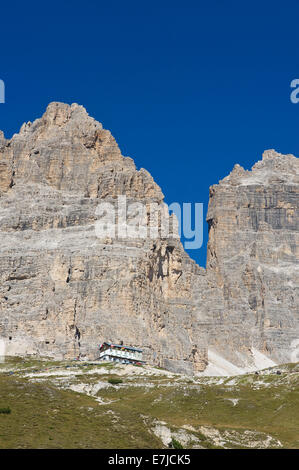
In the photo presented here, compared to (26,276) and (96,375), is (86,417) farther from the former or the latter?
(26,276)

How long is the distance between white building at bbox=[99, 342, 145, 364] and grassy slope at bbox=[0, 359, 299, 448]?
15.8 m

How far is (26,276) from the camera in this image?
199750 mm

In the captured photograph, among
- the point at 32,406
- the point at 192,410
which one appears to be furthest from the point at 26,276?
the point at 32,406

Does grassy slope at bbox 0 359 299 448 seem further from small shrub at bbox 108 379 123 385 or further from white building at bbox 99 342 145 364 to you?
white building at bbox 99 342 145 364

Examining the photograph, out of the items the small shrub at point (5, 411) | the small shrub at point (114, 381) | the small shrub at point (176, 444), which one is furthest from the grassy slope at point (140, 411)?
the small shrub at point (114, 381)

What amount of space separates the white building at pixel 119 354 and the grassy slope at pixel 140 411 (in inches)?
620

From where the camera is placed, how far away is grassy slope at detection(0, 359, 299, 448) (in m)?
73.6

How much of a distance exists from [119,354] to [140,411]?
72356 millimetres

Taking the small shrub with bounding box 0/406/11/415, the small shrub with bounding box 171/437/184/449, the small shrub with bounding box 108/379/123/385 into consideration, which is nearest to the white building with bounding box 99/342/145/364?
the small shrub with bounding box 108/379/123/385

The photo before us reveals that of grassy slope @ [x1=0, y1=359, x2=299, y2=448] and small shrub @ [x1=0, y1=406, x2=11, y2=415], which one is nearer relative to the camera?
grassy slope @ [x1=0, y1=359, x2=299, y2=448]

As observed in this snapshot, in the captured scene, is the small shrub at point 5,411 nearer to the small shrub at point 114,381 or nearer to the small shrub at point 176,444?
the small shrub at point 176,444

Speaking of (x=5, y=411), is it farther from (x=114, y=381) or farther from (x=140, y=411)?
(x=114, y=381)

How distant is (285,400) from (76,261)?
9385cm

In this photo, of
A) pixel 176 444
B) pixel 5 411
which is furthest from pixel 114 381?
pixel 176 444
